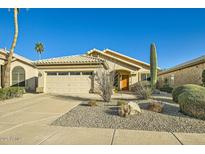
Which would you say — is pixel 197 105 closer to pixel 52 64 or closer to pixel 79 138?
pixel 79 138

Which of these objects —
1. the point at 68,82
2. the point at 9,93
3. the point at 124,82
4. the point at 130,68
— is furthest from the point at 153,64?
the point at 9,93

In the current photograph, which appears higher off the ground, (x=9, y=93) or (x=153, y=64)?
(x=153, y=64)

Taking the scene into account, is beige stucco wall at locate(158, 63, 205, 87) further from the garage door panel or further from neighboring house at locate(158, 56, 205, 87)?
the garage door panel

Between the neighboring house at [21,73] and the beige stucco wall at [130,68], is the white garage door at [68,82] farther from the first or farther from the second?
the beige stucco wall at [130,68]

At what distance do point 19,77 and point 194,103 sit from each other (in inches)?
793

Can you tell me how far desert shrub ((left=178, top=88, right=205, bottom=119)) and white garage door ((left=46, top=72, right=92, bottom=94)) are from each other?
36.1 feet

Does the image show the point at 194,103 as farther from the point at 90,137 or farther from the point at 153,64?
the point at 153,64

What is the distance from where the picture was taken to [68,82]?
58.9ft

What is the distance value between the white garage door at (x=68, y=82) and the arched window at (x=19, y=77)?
4.97 m

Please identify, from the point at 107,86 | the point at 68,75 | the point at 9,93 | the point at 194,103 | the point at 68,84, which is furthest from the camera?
the point at 68,75

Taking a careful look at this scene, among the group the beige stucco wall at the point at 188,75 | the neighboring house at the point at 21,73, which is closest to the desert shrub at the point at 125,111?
the beige stucco wall at the point at 188,75
